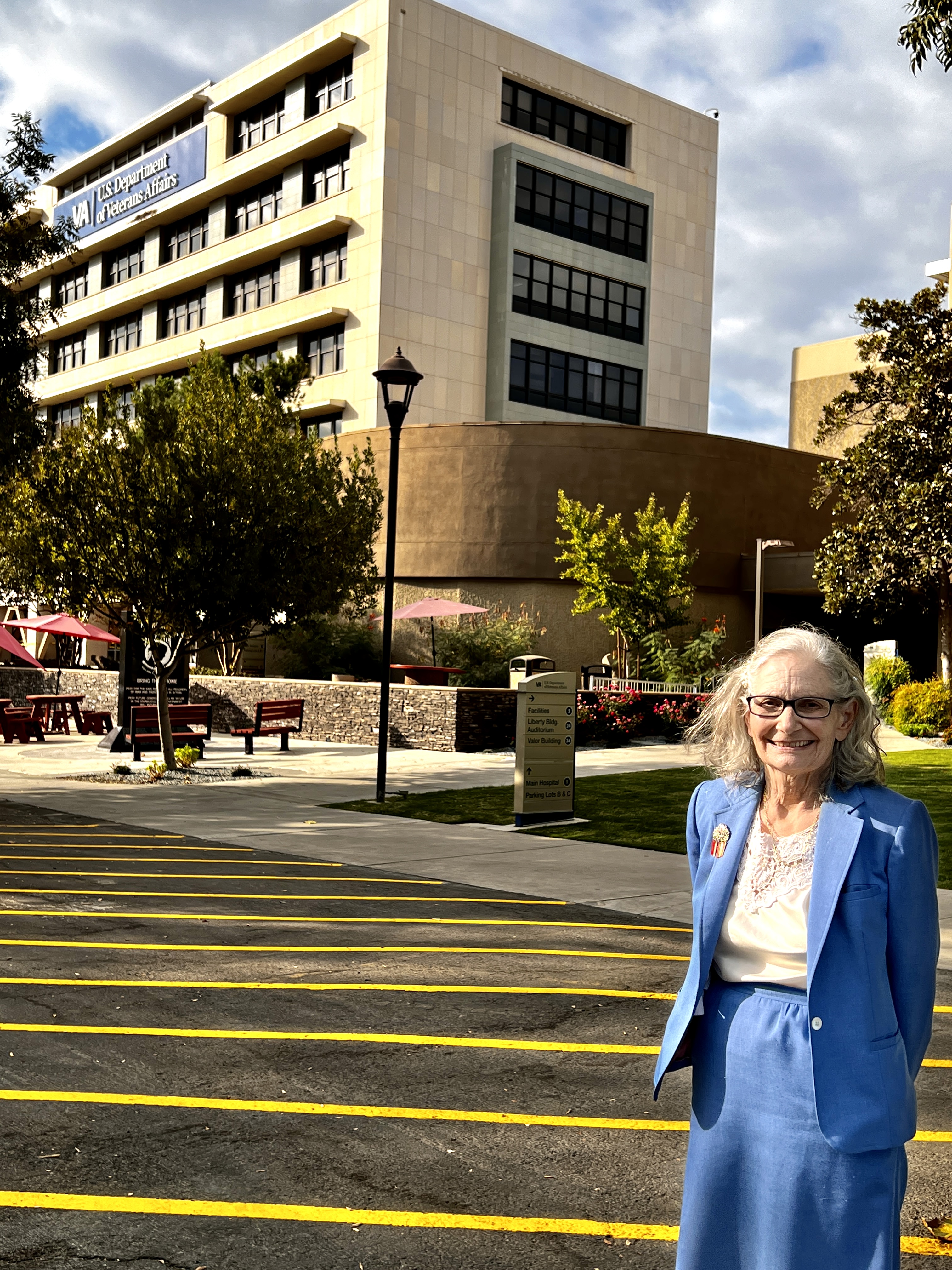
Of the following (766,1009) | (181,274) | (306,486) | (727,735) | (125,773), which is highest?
(181,274)

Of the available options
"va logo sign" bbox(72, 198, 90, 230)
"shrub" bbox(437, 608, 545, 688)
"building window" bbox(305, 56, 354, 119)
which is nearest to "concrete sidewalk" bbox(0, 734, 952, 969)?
"shrub" bbox(437, 608, 545, 688)

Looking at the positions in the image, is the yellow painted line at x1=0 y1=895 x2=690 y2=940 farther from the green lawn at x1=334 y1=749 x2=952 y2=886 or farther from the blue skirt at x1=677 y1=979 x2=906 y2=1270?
the blue skirt at x1=677 y1=979 x2=906 y2=1270

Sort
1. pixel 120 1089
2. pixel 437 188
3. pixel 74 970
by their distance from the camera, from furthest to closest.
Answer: pixel 437 188
pixel 74 970
pixel 120 1089

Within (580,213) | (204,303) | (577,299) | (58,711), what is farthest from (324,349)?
(58,711)

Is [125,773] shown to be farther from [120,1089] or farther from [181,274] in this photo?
[181,274]

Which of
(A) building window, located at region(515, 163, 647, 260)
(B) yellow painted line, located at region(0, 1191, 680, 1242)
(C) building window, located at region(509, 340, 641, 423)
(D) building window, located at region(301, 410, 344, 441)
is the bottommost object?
(B) yellow painted line, located at region(0, 1191, 680, 1242)

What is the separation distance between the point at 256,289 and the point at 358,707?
1145 inches

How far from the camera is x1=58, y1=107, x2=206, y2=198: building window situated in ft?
186

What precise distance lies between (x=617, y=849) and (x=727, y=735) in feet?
33.9

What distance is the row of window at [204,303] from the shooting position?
154ft

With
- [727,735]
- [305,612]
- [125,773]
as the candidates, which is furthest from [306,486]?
[727,735]

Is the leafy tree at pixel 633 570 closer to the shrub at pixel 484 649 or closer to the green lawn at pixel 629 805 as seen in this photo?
the shrub at pixel 484 649

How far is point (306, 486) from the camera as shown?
19719mm

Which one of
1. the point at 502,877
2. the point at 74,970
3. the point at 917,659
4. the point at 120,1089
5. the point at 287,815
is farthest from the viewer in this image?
the point at 917,659
